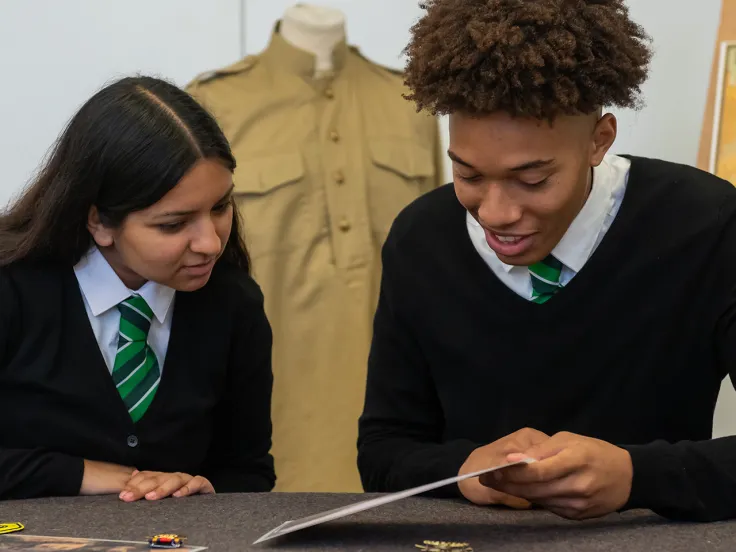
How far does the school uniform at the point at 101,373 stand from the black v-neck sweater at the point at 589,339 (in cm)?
28

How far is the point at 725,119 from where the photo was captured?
2275 mm

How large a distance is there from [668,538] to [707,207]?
527 mm

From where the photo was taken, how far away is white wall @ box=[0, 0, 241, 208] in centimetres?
273

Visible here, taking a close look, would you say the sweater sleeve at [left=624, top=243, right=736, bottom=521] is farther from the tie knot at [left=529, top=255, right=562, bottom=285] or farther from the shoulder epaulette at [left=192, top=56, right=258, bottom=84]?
the shoulder epaulette at [left=192, top=56, right=258, bottom=84]

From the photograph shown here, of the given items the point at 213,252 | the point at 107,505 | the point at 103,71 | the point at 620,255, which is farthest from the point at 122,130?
the point at 103,71

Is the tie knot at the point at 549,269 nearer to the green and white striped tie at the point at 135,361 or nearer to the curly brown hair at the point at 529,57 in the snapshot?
the curly brown hair at the point at 529,57

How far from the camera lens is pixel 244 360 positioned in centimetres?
167

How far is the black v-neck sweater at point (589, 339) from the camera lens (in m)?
1.40

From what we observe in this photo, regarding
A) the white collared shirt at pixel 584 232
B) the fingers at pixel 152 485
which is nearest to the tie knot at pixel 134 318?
the fingers at pixel 152 485

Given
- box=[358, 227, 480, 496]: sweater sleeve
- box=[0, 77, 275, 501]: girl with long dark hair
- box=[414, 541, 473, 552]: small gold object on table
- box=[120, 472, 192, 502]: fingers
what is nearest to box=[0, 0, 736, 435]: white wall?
box=[0, 77, 275, 501]: girl with long dark hair

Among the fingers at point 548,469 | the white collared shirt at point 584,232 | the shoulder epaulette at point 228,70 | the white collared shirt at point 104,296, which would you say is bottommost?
the fingers at point 548,469

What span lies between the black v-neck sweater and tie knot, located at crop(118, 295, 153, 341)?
14.5 inches

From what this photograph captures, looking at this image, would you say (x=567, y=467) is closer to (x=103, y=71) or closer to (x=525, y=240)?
(x=525, y=240)

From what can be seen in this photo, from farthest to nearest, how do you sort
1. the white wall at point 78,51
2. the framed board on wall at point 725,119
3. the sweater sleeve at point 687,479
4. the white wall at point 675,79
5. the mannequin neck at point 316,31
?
1. the white wall at point 78,51
2. the white wall at point 675,79
3. the mannequin neck at point 316,31
4. the framed board on wall at point 725,119
5. the sweater sleeve at point 687,479
